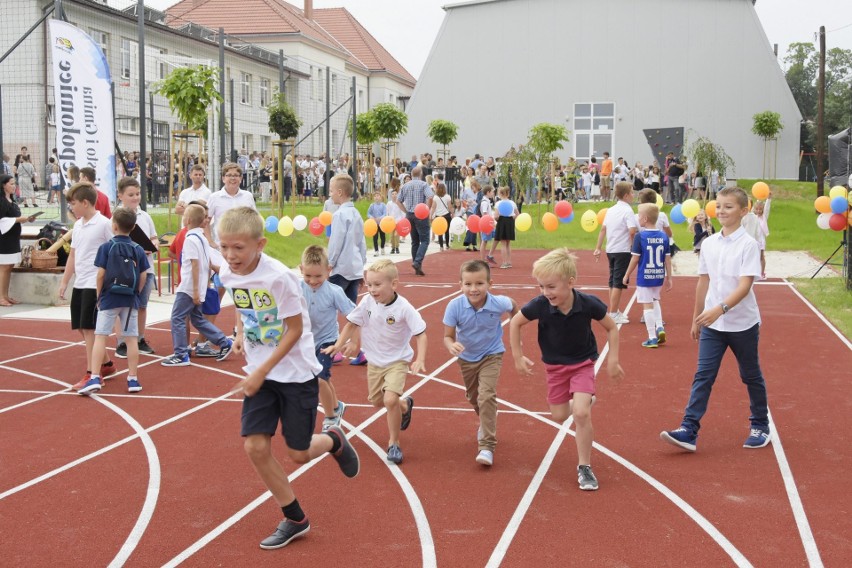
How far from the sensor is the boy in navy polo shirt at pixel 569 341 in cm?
579

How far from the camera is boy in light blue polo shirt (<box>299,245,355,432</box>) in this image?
7.23m

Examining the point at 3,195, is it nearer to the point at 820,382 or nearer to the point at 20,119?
the point at 20,119

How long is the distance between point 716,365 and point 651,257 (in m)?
4.62

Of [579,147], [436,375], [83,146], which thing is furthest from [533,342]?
[579,147]

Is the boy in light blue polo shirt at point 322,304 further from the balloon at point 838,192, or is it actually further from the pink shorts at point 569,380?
the balloon at point 838,192

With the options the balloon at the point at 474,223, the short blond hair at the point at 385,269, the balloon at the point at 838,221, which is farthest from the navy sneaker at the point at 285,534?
the balloon at the point at 474,223

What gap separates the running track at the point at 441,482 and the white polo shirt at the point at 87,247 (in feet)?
3.67

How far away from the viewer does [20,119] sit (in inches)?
792

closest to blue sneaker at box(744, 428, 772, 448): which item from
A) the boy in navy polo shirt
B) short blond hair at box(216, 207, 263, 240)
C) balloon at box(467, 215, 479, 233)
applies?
the boy in navy polo shirt

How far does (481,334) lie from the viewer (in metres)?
6.45

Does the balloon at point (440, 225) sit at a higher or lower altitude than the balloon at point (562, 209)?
lower

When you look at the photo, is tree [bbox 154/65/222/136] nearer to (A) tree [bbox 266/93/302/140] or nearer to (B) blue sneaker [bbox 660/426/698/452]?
(A) tree [bbox 266/93/302/140]

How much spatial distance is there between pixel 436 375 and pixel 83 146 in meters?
8.08

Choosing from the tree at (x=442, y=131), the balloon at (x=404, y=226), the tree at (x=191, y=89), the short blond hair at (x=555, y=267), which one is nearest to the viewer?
the short blond hair at (x=555, y=267)
